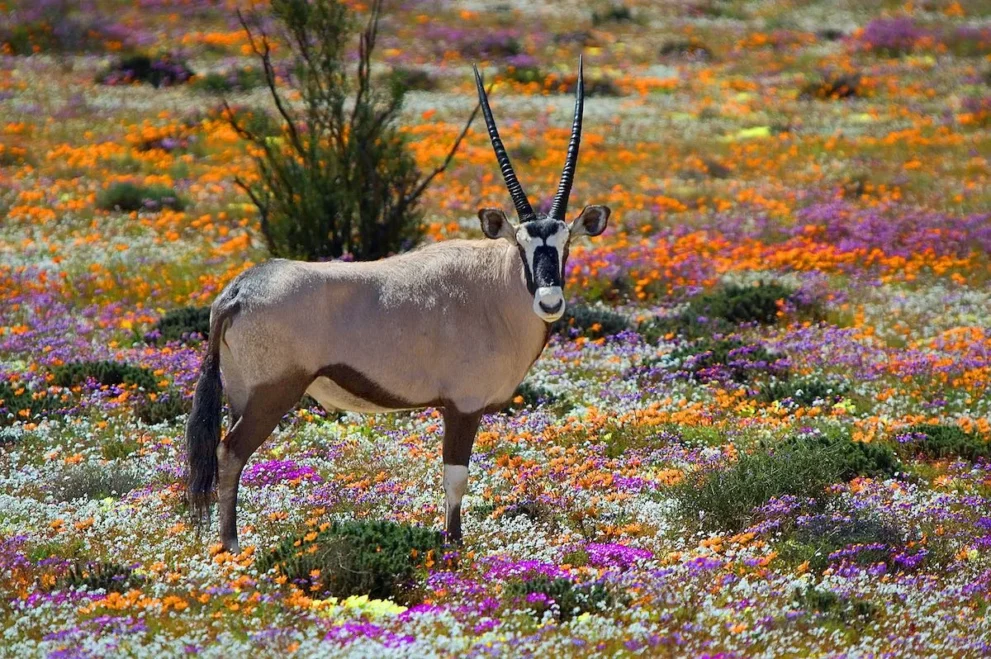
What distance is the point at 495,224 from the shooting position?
30.5ft

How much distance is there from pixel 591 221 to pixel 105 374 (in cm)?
680

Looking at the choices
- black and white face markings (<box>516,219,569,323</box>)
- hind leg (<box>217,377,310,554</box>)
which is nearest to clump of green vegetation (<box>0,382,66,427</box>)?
hind leg (<box>217,377,310,554</box>)

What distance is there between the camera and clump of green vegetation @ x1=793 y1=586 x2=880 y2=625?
792cm

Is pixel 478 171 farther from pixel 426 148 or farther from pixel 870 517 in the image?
pixel 870 517

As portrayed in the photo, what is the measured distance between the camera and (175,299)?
18.4 metres

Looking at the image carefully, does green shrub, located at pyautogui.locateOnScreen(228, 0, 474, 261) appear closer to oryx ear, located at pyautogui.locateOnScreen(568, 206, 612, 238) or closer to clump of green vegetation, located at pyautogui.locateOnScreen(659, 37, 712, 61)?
oryx ear, located at pyautogui.locateOnScreen(568, 206, 612, 238)

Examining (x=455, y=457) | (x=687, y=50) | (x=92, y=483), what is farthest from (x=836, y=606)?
(x=687, y=50)

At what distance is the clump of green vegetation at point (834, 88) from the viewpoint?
3934 centimetres

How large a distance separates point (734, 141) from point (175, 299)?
59.1 ft

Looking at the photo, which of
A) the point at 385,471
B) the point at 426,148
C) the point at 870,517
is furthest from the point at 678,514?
the point at 426,148

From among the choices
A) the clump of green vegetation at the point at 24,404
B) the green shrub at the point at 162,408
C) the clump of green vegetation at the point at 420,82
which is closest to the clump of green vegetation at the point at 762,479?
the green shrub at the point at 162,408

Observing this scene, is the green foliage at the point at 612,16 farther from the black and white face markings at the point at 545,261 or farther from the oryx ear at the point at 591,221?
the black and white face markings at the point at 545,261

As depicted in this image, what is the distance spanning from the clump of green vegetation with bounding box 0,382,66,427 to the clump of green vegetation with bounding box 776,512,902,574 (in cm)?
759

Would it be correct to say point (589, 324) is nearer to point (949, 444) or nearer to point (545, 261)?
point (949, 444)
